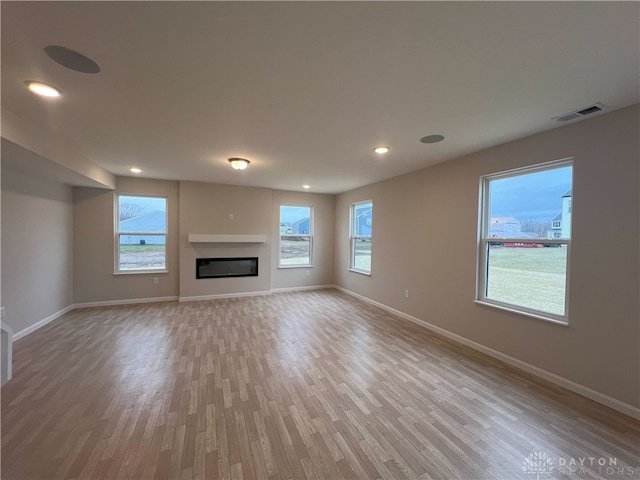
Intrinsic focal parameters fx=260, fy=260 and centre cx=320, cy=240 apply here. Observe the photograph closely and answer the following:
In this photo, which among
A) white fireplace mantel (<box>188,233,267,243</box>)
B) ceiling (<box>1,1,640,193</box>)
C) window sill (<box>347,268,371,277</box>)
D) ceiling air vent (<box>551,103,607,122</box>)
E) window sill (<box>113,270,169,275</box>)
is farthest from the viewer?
window sill (<box>347,268,371,277</box>)

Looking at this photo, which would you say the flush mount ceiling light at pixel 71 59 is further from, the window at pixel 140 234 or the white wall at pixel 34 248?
the window at pixel 140 234

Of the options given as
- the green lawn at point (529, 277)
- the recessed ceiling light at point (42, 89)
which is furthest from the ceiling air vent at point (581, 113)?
the recessed ceiling light at point (42, 89)

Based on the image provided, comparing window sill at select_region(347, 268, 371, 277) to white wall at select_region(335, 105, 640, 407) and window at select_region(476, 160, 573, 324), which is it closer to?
white wall at select_region(335, 105, 640, 407)

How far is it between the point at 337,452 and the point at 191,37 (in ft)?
8.62

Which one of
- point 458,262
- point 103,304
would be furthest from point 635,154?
point 103,304

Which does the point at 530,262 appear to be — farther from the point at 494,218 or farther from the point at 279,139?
the point at 279,139

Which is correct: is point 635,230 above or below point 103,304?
above

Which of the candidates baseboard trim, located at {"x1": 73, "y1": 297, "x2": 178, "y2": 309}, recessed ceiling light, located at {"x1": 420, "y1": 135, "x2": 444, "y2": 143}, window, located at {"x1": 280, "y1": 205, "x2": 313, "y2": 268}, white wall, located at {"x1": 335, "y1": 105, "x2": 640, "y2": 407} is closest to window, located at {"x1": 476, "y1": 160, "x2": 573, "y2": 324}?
white wall, located at {"x1": 335, "y1": 105, "x2": 640, "y2": 407}

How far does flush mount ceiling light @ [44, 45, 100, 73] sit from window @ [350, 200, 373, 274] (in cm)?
463

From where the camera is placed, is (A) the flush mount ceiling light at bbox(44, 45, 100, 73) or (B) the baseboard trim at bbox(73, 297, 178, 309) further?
(B) the baseboard trim at bbox(73, 297, 178, 309)

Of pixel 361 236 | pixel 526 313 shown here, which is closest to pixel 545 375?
pixel 526 313

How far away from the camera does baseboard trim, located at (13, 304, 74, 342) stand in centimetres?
333

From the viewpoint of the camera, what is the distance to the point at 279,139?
9.70 feet

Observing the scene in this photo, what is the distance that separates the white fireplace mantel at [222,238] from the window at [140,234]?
654 millimetres
